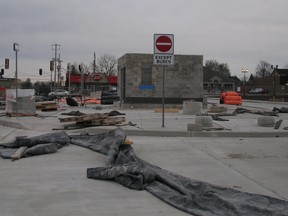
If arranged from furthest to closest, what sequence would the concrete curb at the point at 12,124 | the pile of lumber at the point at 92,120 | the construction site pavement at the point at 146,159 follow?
the concrete curb at the point at 12,124, the pile of lumber at the point at 92,120, the construction site pavement at the point at 146,159

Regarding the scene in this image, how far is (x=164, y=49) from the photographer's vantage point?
14727 mm

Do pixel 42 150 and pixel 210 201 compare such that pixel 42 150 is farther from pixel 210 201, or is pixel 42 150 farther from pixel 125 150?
pixel 210 201

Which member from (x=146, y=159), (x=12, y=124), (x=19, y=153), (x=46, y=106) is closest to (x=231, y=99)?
(x=46, y=106)

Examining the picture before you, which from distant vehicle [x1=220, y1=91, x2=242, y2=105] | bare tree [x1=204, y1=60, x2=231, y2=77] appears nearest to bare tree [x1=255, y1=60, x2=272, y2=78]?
bare tree [x1=204, y1=60, x2=231, y2=77]

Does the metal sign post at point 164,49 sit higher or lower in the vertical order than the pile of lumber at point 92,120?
higher

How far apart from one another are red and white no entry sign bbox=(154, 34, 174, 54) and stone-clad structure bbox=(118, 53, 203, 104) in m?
14.9

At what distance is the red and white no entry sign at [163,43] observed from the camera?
1460 centimetres

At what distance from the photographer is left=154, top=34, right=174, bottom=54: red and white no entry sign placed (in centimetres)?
1460

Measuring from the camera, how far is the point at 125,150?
30.8ft

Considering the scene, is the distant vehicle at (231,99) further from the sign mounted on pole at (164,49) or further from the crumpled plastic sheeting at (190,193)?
the crumpled plastic sheeting at (190,193)

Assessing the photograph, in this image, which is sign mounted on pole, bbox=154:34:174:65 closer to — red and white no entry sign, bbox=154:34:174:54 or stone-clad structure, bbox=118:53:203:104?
red and white no entry sign, bbox=154:34:174:54

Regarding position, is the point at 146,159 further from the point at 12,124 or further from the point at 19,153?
the point at 12,124

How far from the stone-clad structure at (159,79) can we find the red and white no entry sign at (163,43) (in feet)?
48.8

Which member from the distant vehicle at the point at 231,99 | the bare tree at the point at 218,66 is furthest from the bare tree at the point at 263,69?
the distant vehicle at the point at 231,99
